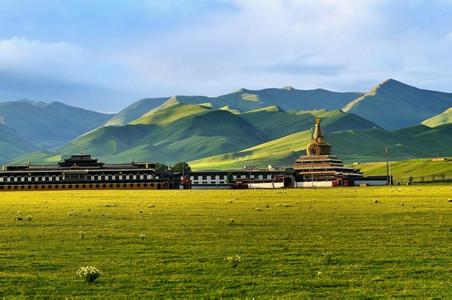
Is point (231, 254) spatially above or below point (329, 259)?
above

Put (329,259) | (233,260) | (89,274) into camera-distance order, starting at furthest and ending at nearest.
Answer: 1. (329,259)
2. (233,260)
3. (89,274)

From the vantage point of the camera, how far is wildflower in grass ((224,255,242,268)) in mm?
30141

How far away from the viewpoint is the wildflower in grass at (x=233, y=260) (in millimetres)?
30141

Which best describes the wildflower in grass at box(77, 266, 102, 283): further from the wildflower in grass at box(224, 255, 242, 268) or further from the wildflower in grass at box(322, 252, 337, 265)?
the wildflower in grass at box(322, 252, 337, 265)

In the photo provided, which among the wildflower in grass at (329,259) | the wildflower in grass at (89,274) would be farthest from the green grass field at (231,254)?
the wildflower in grass at (89,274)

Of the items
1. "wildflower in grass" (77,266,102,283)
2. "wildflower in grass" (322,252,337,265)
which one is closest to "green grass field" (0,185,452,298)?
"wildflower in grass" (322,252,337,265)

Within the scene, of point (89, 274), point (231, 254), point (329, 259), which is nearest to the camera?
point (89, 274)

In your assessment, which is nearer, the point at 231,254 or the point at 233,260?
the point at 233,260

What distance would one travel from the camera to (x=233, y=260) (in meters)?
30.7

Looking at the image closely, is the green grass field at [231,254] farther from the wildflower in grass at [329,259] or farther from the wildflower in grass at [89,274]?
the wildflower in grass at [89,274]

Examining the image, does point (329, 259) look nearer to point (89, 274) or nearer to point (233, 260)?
point (233, 260)

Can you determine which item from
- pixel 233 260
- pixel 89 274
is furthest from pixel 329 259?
pixel 89 274

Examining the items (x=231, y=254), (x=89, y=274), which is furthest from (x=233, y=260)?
(x=89, y=274)

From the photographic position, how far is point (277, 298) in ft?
77.7
